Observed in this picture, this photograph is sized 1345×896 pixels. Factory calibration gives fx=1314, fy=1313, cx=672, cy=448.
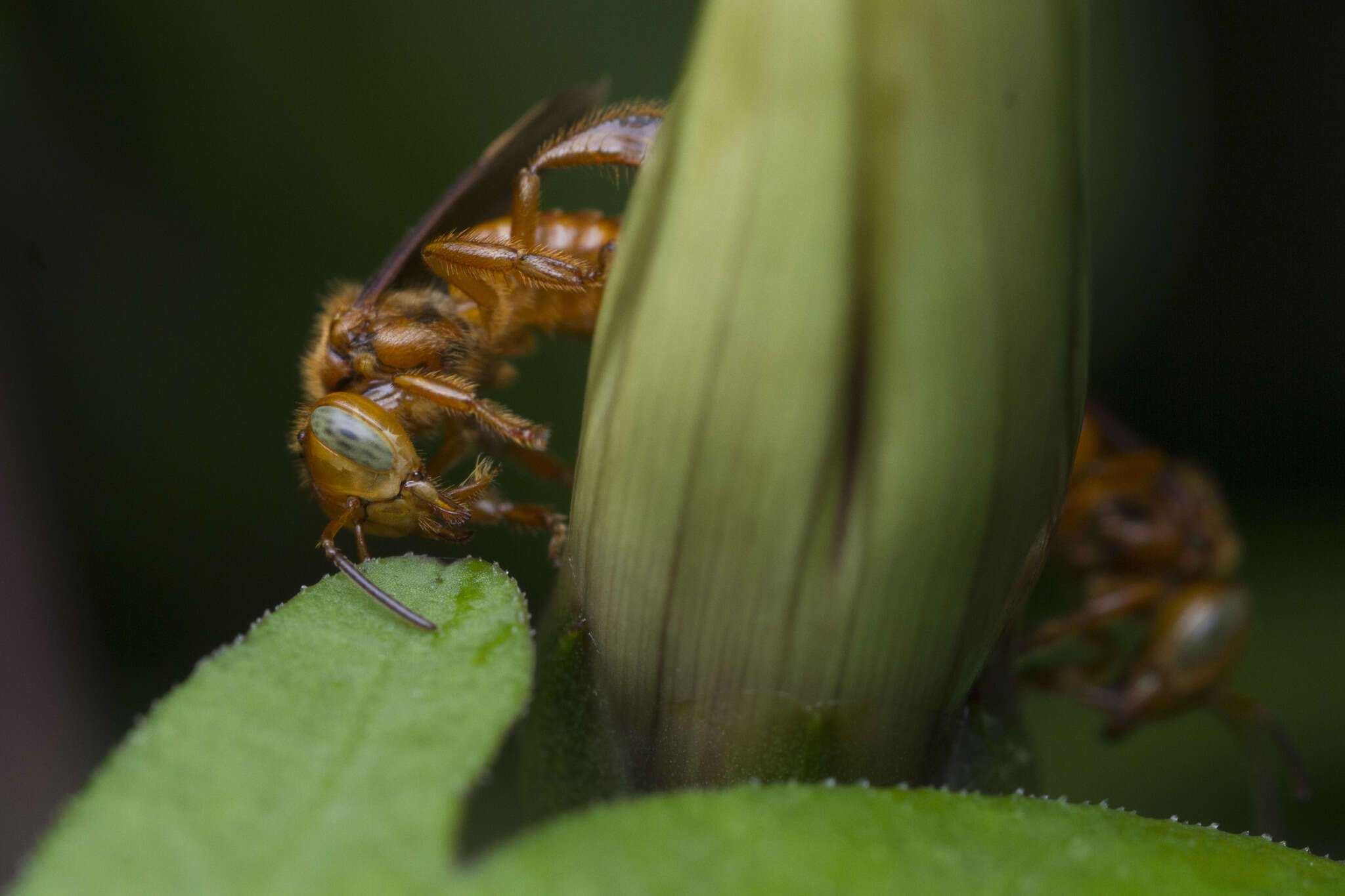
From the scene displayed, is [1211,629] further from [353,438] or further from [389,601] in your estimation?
[389,601]

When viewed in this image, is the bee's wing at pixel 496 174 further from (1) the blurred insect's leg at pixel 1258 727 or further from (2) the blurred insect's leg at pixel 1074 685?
(1) the blurred insect's leg at pixel 1258 727

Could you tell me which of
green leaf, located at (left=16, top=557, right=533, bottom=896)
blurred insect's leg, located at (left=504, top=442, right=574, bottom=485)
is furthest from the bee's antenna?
blurred insect's leg, located at (left=504, top=442, right=574, bottom=485)

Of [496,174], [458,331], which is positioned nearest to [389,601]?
[496,174]

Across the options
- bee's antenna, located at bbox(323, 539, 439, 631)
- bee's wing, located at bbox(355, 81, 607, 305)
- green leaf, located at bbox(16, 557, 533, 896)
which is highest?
bee's wing, located at bbox(355, 81, 607, 305)

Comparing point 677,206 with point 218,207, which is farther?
point 218,207

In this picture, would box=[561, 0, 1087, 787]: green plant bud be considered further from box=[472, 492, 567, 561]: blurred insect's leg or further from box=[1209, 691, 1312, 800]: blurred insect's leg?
box=[1209, 691, 1312, 800]: blurred insect's leg

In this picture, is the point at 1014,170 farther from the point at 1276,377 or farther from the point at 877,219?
the point at 1276,377

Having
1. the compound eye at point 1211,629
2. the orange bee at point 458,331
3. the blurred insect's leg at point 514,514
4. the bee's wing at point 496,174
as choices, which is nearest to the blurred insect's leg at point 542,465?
the orange bee at point 458,331

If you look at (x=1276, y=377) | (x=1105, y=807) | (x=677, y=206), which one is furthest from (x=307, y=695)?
(x=1276, y=377)
